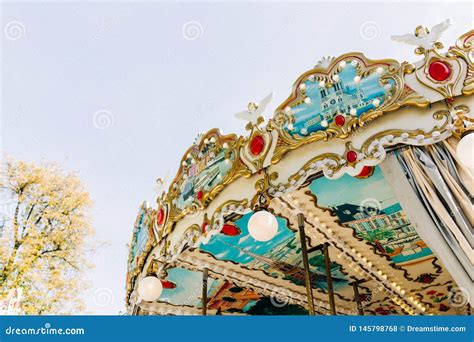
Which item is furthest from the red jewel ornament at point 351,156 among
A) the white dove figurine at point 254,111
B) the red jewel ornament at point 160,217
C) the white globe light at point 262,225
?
the red jewel ornament at point 160,217

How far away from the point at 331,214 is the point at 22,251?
10262 mm

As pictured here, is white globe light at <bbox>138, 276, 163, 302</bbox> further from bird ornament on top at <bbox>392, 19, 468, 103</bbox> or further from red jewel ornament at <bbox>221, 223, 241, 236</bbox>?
bird ornament on top at <bbox>392, 19, 468, 103</bbox>

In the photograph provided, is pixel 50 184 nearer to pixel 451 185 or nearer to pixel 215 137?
pixel 215 137

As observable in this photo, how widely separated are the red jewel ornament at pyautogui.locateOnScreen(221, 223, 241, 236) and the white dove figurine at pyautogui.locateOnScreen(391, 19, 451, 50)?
9.24 feet

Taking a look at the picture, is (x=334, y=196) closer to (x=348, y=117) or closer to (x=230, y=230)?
(x=348, y=117)

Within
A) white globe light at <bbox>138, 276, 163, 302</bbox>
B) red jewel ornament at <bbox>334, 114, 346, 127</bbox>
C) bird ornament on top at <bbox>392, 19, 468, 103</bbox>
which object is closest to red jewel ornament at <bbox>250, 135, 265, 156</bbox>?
red jewel ornament at <bbox>334, 114, 346, 127</bbox>

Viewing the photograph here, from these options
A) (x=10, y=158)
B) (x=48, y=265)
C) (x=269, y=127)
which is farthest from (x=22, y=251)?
(x=269, y=127)

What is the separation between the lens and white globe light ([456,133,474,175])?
334cm

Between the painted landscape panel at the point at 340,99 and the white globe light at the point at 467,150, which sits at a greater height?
the painted landscape panel at the point at 340,99

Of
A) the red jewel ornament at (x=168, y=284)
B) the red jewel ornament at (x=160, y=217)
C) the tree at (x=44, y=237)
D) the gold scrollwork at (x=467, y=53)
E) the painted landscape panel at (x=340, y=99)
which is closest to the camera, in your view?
the gold scrollwork at (x=467, y=53)

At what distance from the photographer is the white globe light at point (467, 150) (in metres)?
3.34

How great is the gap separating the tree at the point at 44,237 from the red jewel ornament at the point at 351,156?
35.2ft

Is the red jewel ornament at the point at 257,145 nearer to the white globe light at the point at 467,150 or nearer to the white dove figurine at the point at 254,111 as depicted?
the white dove figurine at the point at 254,111

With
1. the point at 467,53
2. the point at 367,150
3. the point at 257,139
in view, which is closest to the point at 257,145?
the point at 257,139
